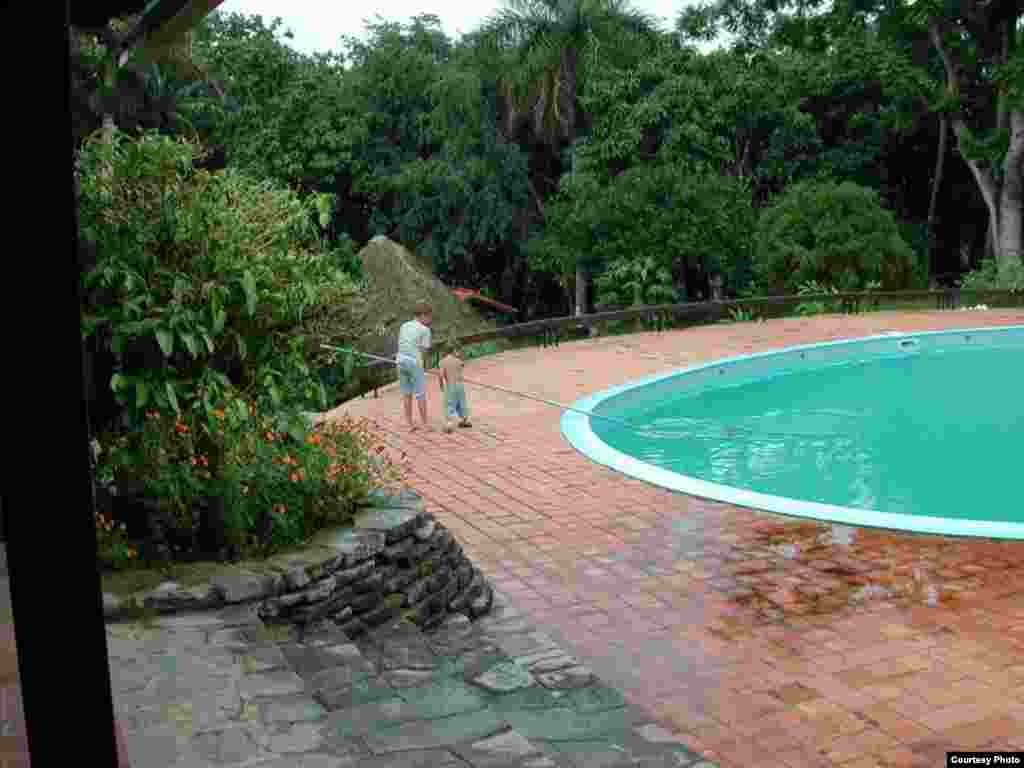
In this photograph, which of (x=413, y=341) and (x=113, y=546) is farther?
(x=413, y=341)

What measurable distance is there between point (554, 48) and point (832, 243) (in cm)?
690

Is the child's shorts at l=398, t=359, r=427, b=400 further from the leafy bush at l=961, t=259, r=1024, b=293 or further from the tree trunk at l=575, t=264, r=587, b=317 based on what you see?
the leafy bush at l=961, t=259, r=1024, b=293

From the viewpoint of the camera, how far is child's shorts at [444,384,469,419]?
1115 cm

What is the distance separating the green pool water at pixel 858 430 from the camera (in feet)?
33.7

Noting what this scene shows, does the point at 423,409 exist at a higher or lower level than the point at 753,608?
higher

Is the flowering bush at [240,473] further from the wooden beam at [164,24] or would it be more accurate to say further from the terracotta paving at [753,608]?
the wooden beam at [164,24]

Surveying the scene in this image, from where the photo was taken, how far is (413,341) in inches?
431

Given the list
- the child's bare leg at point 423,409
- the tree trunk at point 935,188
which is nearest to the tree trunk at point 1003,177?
the tree trunk at point 935,188

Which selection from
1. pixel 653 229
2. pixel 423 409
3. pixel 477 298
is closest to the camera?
pixel 423 409

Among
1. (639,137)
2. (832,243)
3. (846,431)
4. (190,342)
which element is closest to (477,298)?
(639,137)

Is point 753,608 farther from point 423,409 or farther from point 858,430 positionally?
point 858,430

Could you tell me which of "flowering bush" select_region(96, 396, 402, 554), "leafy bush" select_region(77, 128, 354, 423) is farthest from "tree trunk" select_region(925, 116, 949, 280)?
"flowering bush" select_region(96, 396, 402, 554)

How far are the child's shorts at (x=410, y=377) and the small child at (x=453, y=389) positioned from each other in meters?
0.26

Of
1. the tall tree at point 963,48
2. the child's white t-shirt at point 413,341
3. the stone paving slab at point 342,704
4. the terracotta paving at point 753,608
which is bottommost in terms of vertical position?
the terracotta paving at point 753,608
